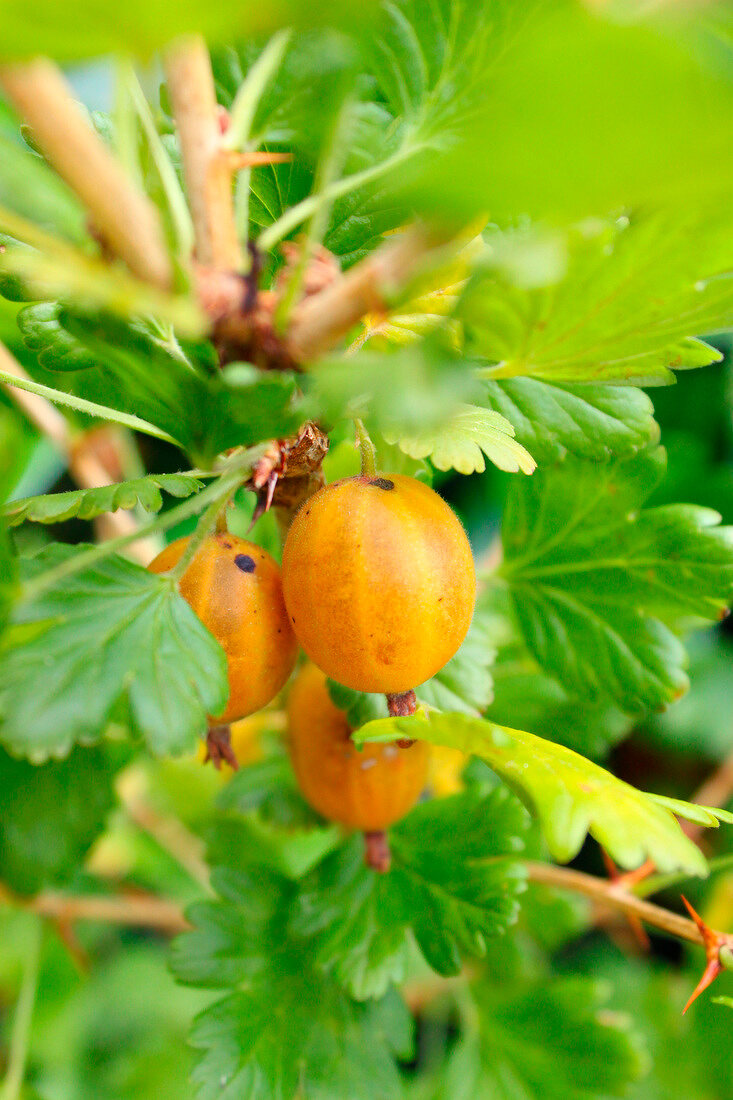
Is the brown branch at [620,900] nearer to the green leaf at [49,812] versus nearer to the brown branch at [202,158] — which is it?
the green leaf at [49,812]

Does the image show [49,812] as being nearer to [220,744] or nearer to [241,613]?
[220,744]

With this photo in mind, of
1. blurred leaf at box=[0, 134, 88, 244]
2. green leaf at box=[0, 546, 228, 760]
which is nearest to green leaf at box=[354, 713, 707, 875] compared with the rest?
green leaf at box=[0, 546, 228, 760]

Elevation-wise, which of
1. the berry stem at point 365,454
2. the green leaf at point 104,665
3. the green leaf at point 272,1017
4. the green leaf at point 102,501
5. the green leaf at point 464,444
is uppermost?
the green leaf at point 464,444

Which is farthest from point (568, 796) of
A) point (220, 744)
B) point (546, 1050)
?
point (546, 1050)

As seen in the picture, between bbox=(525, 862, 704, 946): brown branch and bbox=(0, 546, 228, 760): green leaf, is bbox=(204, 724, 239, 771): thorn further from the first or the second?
bbox=(525, 862, 704, 946): brown branch

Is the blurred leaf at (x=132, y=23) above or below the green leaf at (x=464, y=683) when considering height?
above

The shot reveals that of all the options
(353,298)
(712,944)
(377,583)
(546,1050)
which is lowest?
(546,1050)

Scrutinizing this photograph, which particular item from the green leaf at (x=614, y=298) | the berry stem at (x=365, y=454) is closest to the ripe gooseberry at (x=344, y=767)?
the berry stem at (x=365, y=454)

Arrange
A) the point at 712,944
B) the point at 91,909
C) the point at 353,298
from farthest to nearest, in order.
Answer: the point at 91,909, the point at 712,944, the point at 353,298
